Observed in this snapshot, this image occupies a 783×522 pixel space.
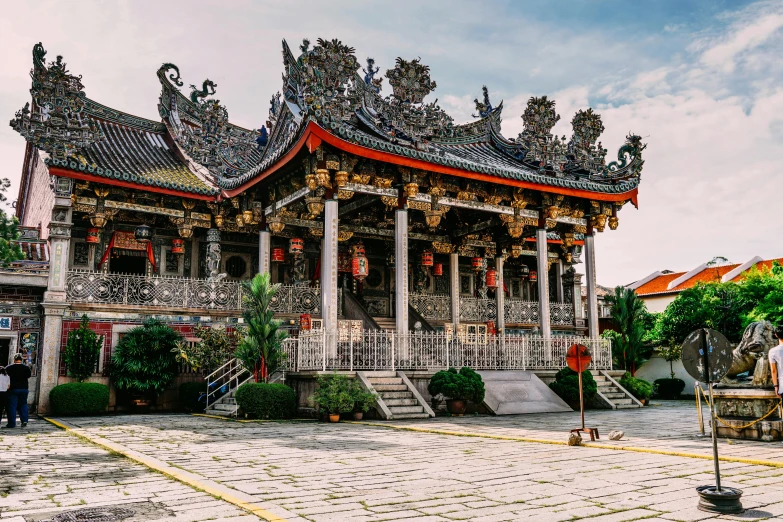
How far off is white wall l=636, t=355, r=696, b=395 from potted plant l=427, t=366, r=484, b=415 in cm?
1747

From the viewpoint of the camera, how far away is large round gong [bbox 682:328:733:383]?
524cm

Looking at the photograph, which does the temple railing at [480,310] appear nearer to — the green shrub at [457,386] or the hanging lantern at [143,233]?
the green shrub at [457,386]

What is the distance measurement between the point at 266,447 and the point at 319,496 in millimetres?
3693

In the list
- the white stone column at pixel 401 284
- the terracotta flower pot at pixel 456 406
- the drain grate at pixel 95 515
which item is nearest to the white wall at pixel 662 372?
the terracotta flower pot at pixel 456 406

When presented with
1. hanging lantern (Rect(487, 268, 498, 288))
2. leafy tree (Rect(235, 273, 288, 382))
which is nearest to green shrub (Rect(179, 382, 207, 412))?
leafy tree (Rect(235, 273, 288, 382))

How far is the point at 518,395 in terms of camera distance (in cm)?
1616

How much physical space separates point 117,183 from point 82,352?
4509 millimetres

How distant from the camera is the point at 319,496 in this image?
5.63 meters

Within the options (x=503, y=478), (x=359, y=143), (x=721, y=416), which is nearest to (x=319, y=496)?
(x=503, y=478)

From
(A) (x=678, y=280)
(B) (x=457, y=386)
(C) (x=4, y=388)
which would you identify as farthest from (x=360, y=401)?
(A) (x=678, y=280)

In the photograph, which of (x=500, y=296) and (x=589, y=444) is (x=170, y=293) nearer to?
(x=500, y=296)

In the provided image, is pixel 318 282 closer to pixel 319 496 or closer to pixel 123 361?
pixel 123 361

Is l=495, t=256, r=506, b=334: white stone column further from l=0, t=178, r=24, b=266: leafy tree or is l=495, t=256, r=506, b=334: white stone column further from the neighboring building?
the neighboring building

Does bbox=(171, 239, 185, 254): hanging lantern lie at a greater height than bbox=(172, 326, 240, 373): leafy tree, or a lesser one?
greater
